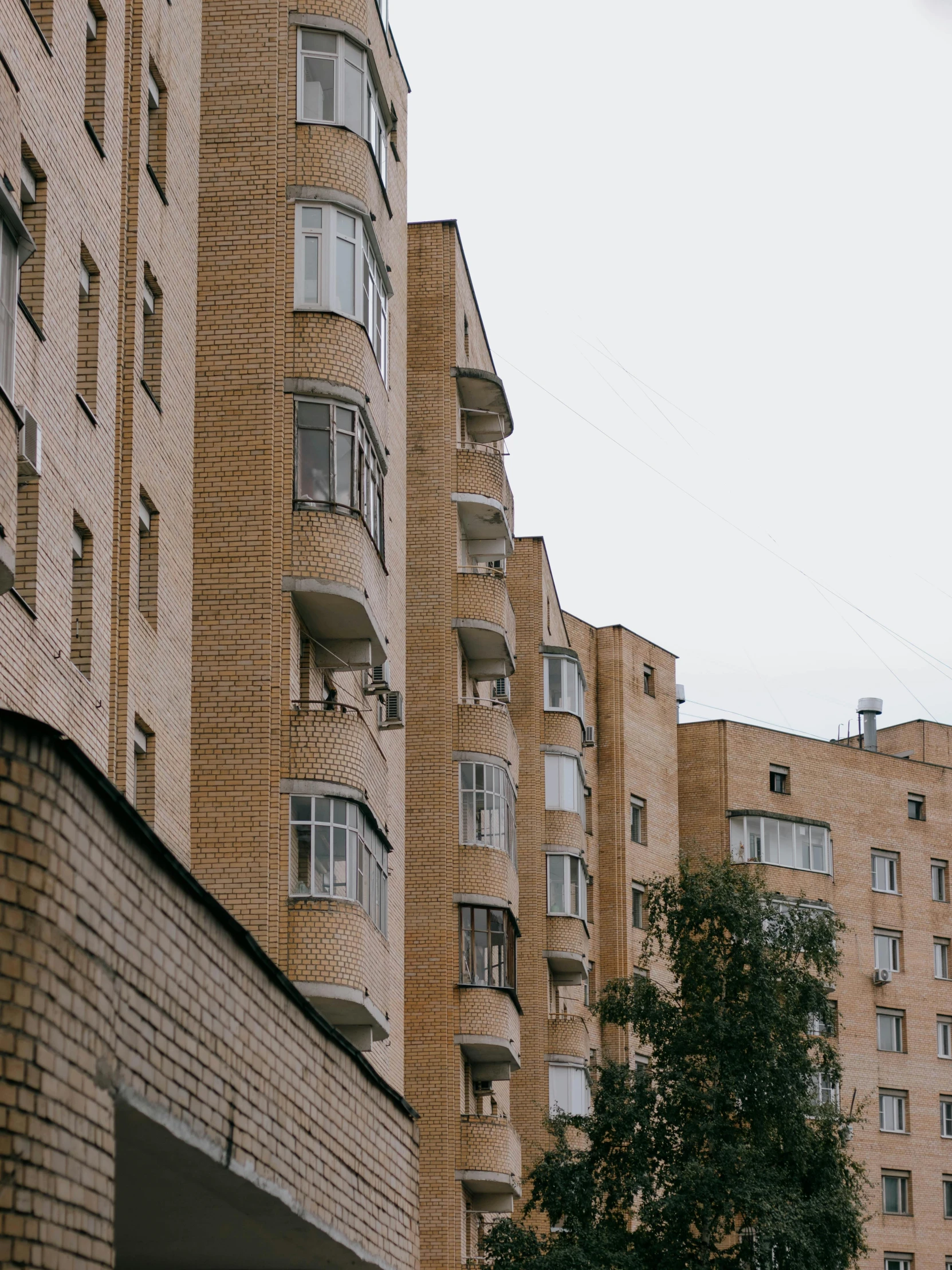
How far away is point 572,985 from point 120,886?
144 feet

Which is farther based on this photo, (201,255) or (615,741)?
(615,741)

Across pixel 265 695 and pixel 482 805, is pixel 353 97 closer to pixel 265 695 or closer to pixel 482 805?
pixel 265 695

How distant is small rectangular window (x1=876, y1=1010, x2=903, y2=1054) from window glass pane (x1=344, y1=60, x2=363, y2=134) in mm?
42415

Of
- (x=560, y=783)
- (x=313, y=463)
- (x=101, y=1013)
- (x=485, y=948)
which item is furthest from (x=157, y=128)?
(x=560, y=783)

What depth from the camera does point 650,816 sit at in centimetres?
5919

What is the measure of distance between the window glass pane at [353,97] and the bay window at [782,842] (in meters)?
36.9

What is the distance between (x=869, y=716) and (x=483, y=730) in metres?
39.5

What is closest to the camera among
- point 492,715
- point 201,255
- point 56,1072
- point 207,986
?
point 56,1072

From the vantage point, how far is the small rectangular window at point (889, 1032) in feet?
207

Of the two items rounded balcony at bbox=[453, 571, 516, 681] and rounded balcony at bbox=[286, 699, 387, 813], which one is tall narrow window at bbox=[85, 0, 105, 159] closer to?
rounded balcony at bbox=[286, 699, 387, 813]

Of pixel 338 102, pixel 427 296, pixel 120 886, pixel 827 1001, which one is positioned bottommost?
Result: pixel 120 886

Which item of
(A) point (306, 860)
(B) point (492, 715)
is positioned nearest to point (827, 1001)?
(B) point (492, 715)

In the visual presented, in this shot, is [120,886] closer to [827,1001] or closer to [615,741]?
[827,1001]

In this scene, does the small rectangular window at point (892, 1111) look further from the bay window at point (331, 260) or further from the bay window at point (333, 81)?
the bay window at point (333, 81)
